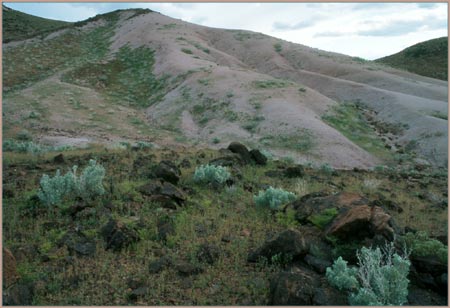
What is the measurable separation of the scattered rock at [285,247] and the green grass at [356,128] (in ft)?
61.4

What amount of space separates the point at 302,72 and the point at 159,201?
39.2m

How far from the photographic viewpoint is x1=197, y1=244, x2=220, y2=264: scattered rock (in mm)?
6535

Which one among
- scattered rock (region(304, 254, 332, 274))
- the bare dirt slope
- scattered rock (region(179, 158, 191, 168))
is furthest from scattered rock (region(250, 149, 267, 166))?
scattered rock (region(304, 254, 332, 274))

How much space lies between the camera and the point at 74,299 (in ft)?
17.7

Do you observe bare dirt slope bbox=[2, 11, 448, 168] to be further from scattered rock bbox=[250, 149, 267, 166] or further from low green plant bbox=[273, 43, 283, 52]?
scattered rock bbox=[250, 149, 267, 166]

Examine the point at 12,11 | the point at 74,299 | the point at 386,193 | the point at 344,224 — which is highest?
the point at 12,11

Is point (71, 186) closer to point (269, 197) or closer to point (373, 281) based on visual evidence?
point (269, 197)

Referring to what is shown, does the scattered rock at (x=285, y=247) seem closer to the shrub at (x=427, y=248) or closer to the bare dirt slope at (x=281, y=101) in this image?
the shrub at (x=427, y=248)

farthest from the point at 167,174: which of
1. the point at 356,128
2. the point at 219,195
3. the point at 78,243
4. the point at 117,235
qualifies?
the point at 356,128

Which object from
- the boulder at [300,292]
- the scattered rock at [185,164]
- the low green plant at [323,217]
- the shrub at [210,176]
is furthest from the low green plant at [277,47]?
the boulder at [300,292]

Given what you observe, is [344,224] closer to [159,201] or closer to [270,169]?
[159,201]

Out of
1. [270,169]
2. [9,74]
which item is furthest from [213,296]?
[9,74]

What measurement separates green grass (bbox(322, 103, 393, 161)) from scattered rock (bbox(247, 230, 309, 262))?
61.4ft

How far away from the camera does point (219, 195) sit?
1011 cm
